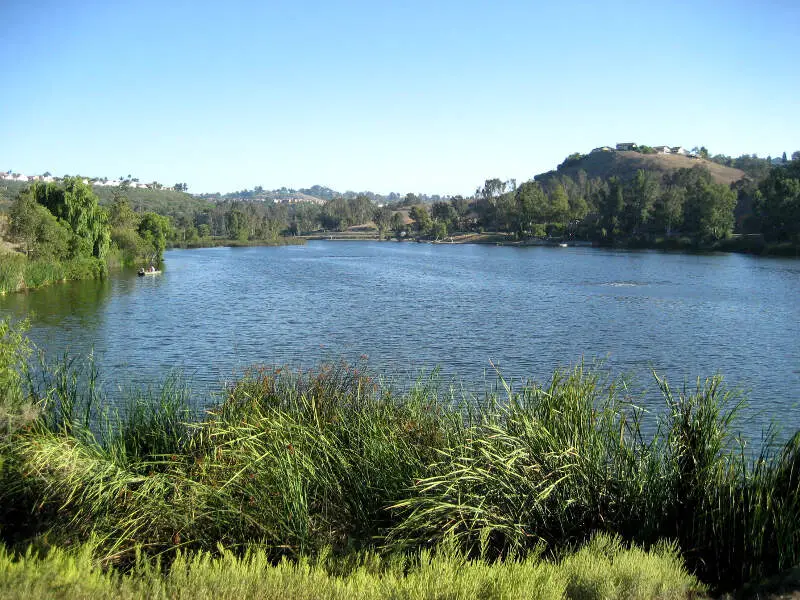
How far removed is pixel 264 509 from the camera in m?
7.01

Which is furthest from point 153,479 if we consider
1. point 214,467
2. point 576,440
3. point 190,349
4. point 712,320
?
point 712,320

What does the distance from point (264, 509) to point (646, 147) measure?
20358 centimetres

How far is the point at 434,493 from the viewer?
7.20 metres

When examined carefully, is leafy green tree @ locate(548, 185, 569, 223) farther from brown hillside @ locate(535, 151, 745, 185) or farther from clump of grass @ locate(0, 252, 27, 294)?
clump of grass @ locate(0, 252, 27, 294)

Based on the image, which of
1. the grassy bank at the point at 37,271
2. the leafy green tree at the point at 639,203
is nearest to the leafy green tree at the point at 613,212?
the leafy green tree at the point at 639,203

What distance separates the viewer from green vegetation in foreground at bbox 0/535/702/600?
5.03 meters

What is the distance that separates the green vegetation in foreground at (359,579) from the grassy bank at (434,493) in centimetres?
63

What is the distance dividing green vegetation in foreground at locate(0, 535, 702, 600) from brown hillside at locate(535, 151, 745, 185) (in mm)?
155976

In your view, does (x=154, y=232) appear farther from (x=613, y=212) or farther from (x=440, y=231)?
(x=440, y=231)

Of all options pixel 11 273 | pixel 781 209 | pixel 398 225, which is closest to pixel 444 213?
pixel 398 225

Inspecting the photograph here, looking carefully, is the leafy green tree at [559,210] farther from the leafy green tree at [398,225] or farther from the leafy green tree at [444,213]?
the leafy green tree at [398,225]

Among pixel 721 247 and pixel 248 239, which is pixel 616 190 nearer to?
pixel 721 247

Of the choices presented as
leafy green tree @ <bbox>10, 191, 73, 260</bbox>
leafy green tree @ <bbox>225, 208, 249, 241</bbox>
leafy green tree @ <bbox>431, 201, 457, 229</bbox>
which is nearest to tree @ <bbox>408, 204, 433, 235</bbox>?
leafy green tree @ <bbox>431, 201, 457, 229</bbox>

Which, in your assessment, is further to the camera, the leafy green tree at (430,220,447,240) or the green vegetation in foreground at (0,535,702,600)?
the leafy green tree at (430,220,447,240)
